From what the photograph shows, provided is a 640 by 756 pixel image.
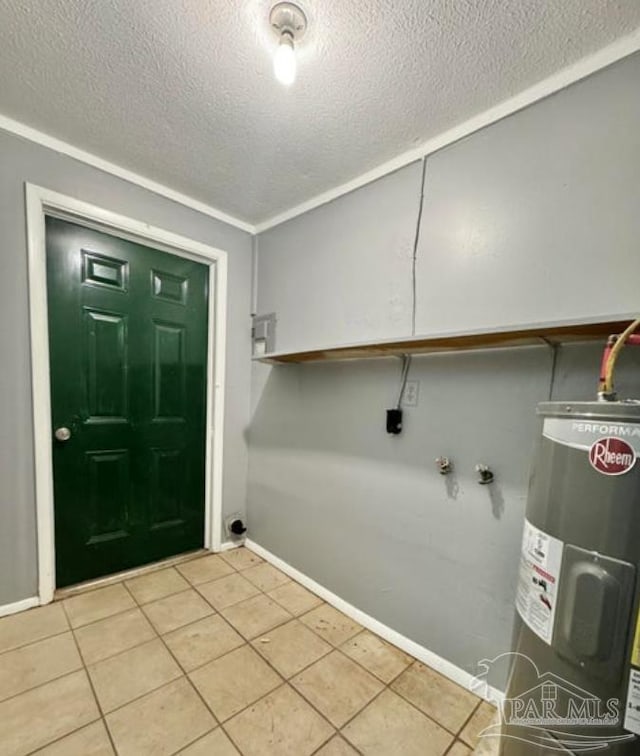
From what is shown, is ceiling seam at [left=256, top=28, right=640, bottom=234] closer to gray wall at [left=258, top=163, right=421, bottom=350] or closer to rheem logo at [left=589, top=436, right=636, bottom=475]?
gray wall at [left=258, top=163, right=421, bottom=350]

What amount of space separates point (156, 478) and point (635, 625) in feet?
7.50

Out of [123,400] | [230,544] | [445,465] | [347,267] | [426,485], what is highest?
[347,267]

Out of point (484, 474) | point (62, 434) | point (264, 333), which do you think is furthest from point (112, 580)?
point (484, 474)

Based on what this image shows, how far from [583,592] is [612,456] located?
32 cm

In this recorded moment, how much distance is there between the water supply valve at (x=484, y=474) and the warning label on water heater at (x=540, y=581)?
400 millimetres

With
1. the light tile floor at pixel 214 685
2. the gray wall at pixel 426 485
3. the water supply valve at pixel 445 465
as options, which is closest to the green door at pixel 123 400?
the light tile floor at pixel 214 685

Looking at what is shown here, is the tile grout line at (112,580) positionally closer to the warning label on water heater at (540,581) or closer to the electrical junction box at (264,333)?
the electrical junction box at (264,333)

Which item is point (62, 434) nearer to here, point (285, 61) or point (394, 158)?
point (285, 61)

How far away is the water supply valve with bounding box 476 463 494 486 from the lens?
1338mm

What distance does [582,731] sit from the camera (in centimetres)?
75

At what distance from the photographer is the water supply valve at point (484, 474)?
4.39ft

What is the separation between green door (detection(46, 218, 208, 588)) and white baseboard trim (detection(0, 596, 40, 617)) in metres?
0.14

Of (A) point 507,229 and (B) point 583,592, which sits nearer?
(B) point 583,592

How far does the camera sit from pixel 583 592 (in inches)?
30.1
